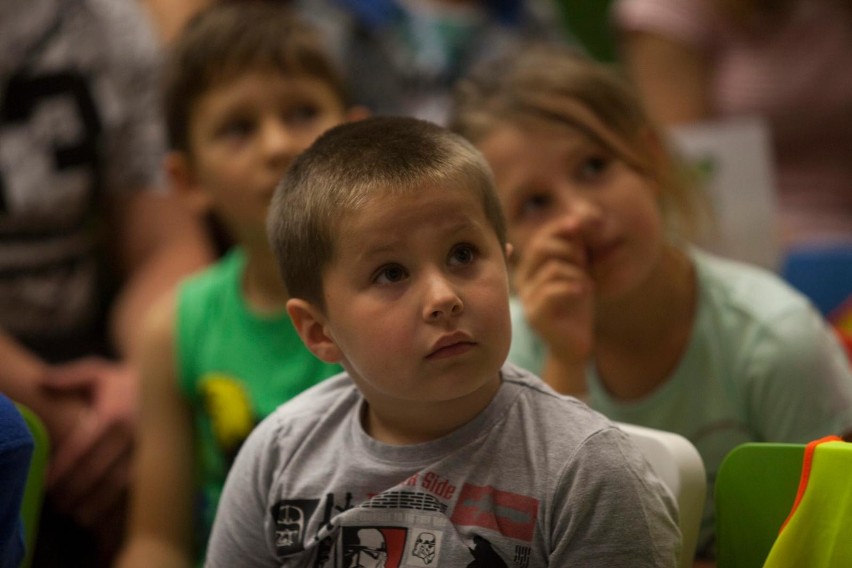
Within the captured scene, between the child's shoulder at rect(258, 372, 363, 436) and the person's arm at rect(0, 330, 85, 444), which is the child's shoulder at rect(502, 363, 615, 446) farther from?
the person's arm at rect(0, 330, 85, 444)

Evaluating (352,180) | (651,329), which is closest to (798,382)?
(651,329)

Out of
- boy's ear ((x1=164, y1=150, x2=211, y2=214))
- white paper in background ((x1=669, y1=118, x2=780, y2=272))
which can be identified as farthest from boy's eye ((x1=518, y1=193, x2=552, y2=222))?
white paper in background ((x1=669, y1=118, x2=780, y2=272))

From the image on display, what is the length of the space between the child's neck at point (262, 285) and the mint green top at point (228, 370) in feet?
0.03

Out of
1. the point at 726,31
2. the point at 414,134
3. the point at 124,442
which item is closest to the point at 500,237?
the point at 414,134

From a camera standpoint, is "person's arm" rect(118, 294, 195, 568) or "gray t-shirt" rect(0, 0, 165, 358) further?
"gray t-shirt" rect(0, 0, 165, 358)

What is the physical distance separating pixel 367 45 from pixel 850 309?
0.99m

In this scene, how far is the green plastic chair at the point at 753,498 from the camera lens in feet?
2.44

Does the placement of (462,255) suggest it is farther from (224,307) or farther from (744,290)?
(224,307)

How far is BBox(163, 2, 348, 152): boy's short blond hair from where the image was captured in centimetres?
129

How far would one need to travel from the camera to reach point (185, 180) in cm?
138

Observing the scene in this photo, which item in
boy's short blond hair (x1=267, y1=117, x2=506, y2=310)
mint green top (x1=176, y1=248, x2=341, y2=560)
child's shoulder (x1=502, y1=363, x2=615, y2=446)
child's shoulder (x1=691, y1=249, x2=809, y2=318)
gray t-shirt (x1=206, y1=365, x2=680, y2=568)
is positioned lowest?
mint green top (x1=176, y1=248, x2=341, y2=560)

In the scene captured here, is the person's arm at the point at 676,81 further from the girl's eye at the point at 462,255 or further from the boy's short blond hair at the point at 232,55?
the girl's eye at the point at 462,255

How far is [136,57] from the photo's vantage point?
1.54 meters

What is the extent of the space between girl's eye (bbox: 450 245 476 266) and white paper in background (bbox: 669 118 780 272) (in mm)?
933
